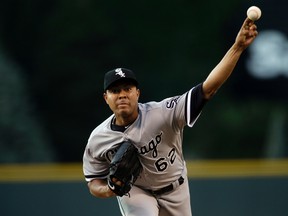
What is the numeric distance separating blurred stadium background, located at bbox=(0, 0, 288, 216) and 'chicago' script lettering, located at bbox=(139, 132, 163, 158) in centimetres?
208

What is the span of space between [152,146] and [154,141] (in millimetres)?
29

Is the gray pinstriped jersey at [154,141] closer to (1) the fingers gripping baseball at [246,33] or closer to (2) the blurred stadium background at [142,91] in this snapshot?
(1) the fingers gripping baseball at [246,33]

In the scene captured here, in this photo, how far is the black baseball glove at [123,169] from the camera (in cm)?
425

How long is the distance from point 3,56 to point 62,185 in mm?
1127

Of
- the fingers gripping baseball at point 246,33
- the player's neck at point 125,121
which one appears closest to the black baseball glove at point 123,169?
the player's neck at point 125,121

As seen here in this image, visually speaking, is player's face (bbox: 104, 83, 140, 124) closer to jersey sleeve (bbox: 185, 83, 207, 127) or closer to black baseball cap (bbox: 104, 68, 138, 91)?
black baseball cap (bbox: 104, 68, 138, 91)

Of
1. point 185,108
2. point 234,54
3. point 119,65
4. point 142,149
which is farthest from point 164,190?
point 119,65

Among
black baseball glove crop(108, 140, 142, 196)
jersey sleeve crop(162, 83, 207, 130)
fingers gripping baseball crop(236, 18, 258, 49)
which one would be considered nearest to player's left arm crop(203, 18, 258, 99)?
fingers gripping baseball crop(236, 18, 258, 49)

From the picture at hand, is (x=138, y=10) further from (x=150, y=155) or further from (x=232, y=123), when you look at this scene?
(x=150, y=155)

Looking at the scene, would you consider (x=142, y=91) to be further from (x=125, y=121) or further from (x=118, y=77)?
(x=118, y=77)

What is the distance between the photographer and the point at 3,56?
22.5 ft

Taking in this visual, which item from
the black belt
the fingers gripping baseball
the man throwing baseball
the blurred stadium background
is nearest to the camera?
the fingers gripping baseball

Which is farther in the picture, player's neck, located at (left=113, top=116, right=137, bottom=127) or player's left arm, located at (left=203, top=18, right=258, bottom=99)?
player's neck, located at (left=113, top=116, right=137, bottom=127)

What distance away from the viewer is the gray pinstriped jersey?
14.4ft
